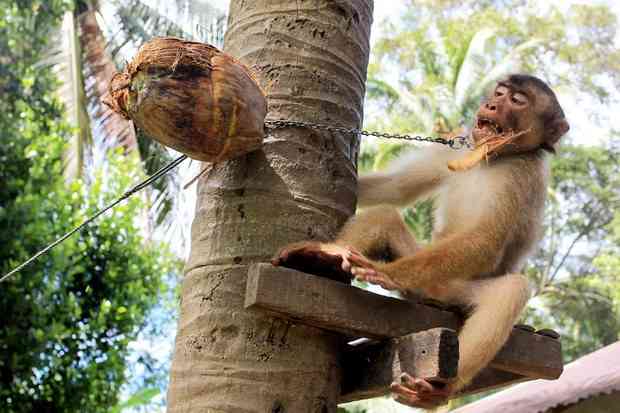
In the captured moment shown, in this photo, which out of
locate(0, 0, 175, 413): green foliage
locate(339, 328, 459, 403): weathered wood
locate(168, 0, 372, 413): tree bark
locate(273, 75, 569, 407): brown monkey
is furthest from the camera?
locate(0, 0, 175, 413): green foliage

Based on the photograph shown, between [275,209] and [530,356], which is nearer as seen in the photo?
[275,209]

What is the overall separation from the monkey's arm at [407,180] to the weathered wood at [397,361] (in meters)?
1.11

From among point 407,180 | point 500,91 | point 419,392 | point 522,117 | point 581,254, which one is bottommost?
point 419,392

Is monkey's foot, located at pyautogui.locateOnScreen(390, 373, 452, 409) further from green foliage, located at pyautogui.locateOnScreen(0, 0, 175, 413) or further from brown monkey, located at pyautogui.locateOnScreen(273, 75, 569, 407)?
green foliage, located at pyautogui.locateOnScreen(0, 0, 175, 413)

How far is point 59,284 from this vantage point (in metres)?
6.97

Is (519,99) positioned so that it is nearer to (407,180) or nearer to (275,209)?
(407,180)

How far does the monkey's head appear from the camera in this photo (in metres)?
3.22

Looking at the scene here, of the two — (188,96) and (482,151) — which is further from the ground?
(482,151)

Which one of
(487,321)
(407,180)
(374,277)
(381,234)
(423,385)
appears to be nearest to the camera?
(423,385)

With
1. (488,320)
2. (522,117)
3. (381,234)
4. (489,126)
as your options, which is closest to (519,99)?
(522,117)

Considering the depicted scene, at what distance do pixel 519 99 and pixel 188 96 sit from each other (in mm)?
1634

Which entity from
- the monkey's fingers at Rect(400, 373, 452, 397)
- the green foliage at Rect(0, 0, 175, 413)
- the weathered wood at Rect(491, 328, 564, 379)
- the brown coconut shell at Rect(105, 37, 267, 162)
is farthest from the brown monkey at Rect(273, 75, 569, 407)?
the green foliage at Rect(0, 0, 175, 413)

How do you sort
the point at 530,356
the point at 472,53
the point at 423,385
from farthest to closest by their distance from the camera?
the point at 472,53 → the point at 530,356 → the point at 423,385

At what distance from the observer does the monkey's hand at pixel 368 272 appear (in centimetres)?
234
